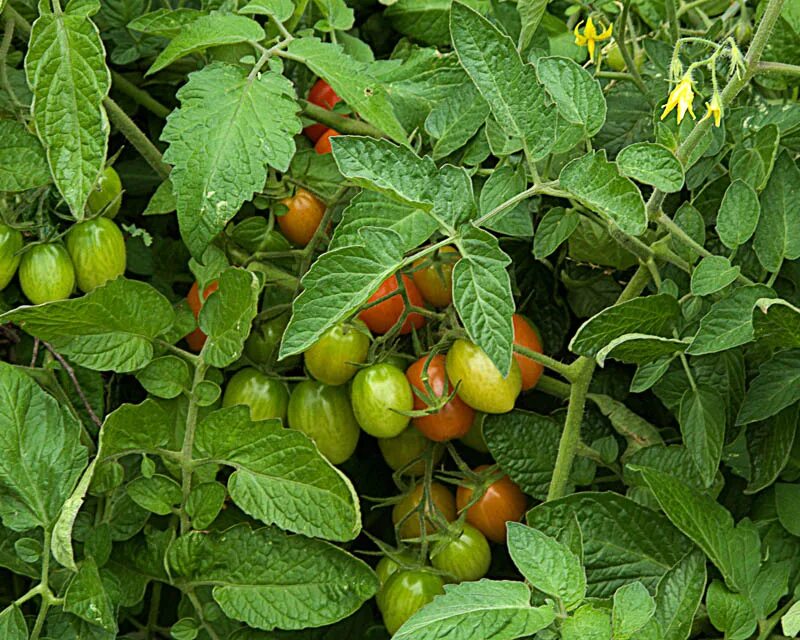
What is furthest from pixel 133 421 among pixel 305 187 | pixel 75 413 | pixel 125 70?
pixel 125 70

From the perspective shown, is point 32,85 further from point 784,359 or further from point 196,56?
point 784,359

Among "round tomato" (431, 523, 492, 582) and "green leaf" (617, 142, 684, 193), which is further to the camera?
"round tomato" (431, 523, 492, 582)

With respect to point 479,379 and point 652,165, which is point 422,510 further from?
point 652,165

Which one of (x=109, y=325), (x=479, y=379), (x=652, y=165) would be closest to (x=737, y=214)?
(x=652, y=165)

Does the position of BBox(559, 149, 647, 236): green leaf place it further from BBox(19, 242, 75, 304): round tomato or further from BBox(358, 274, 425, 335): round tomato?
BBox(19, 242, 75, 304): round tomato

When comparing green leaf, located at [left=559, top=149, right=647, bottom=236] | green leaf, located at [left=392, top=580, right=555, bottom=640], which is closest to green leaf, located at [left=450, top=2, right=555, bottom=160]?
green leaf, located at [left=559, top=149, right=647, bottom=236]

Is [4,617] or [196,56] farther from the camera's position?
[196,56]
